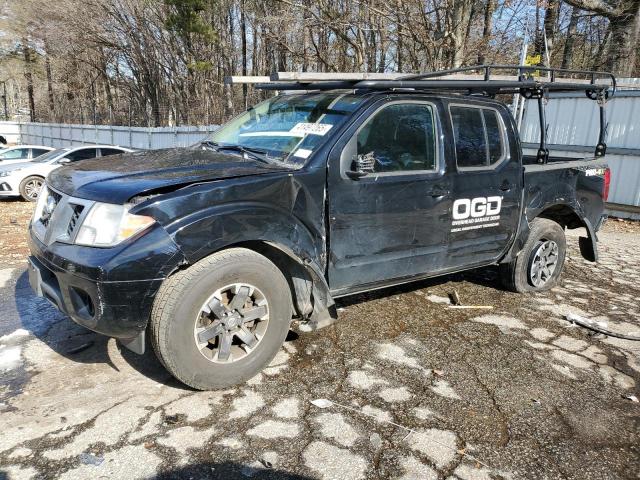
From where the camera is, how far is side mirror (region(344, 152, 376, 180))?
338cm

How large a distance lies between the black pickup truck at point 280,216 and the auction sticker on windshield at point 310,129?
0.04 feet

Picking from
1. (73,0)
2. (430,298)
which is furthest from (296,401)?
(73,0)

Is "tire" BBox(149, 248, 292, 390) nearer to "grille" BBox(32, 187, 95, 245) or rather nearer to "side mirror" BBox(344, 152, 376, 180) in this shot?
"grille" BBox(32, 187, 95, 245)

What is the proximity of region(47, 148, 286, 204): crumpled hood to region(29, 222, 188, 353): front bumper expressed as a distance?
301 mm

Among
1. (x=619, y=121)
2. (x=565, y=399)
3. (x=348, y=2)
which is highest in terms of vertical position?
(x=348, y=2)

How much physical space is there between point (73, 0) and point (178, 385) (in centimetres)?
2604

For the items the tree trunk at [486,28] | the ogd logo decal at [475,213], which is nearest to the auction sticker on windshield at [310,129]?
the ogd logo decal at [475,213]

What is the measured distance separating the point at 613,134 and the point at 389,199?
328 inches

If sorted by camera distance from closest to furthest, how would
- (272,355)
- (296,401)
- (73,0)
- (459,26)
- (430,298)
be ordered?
(296,401)
(272,355)
(430,298)
(459,26)
(73,0)

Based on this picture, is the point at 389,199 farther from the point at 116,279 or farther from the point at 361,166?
the point at 116,279

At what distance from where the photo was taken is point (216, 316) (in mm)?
2990

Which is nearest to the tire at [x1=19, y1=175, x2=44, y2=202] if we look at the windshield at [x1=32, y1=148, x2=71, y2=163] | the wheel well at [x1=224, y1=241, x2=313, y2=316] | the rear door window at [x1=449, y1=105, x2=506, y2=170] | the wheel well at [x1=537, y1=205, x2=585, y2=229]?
the windshield at [x1=32, y1=148, x2=71, y2=163]

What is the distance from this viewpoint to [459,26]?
476 inches

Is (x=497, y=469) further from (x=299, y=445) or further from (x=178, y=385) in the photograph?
(x=178, y=385)
